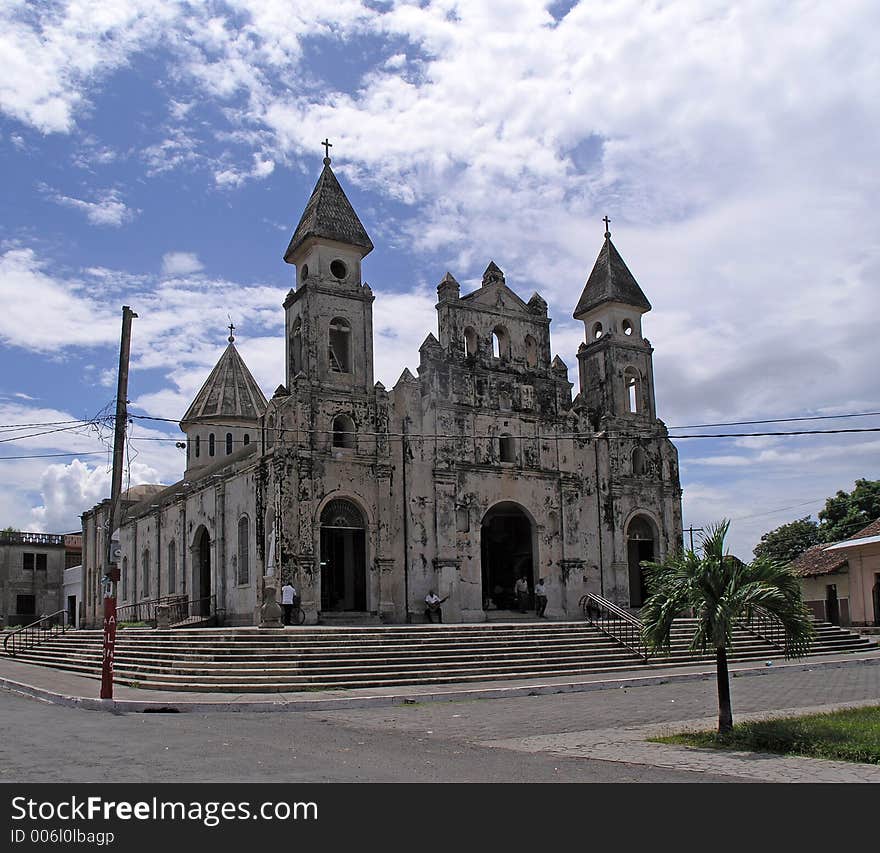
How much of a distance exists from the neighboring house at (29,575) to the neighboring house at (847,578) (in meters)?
48.0

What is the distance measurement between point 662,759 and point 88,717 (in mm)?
10157

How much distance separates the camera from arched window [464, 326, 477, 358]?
34281mm

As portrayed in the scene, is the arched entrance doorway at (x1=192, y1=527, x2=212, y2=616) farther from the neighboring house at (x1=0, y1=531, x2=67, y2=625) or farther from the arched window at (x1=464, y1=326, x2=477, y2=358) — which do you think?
the neighboring house at (x1=0, y1=531, x2=67, y2=625)

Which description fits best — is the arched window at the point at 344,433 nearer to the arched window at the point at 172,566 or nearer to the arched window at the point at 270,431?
the arched window at the point at 270,431

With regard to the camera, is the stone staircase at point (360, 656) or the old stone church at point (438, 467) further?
the old stone church at point (438, 467)

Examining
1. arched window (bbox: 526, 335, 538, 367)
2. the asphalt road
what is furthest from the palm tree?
arched window (bbox: 526, 335, 538, 367)

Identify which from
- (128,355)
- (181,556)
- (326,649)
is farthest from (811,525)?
(128,355)

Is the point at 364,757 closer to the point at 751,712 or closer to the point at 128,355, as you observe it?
the point at 751,712

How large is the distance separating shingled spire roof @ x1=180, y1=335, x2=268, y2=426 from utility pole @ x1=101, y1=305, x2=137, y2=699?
26.6 m

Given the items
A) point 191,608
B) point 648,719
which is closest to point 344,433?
point 191,608

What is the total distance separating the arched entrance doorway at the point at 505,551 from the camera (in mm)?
35062

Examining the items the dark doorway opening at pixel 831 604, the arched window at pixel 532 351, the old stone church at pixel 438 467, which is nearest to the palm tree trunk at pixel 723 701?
the old stone church at pixel 438 467

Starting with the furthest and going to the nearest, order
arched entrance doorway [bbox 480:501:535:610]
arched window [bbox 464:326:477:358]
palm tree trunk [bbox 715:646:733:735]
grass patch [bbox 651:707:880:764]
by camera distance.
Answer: arched entrance doorway [bbox 480:501:535:610], arched window [bbox 464:326:477:358], palm tree trunk [bbox 715:646:733:735], grass patch [bbox 651:707:880:764]

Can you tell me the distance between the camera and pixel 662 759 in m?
10.9
